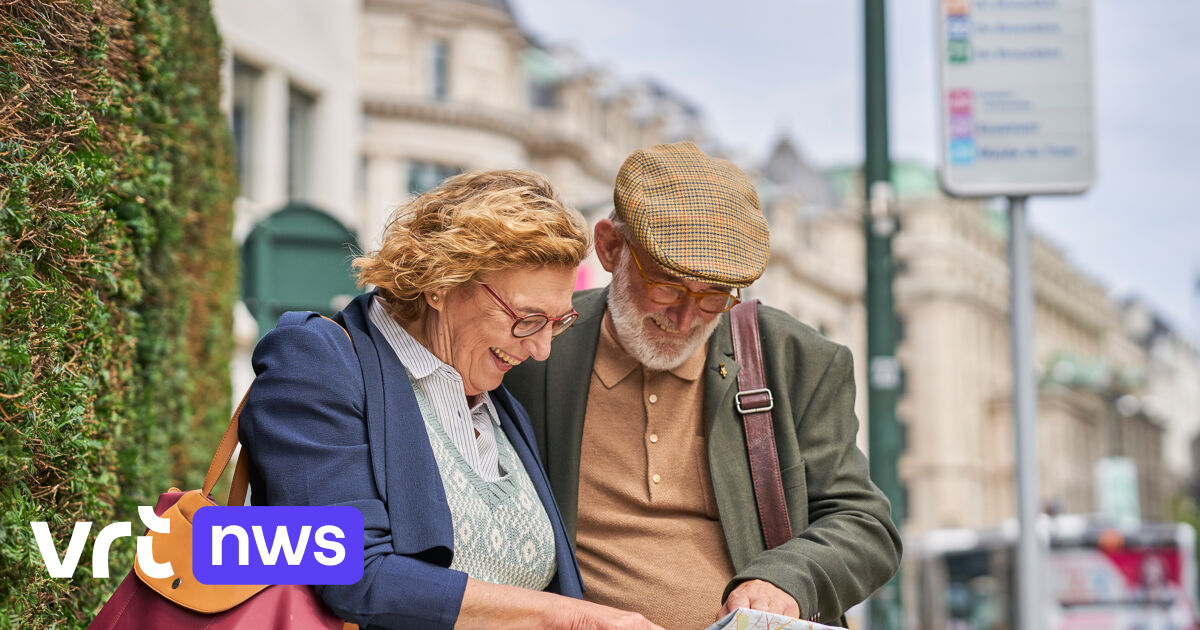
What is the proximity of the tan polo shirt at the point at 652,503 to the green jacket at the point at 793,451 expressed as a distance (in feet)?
0.19

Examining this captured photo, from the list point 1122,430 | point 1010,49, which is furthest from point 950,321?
point 1010,49

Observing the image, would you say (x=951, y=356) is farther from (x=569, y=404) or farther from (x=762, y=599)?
(x=762, y=599)

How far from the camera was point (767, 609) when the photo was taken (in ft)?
Answer: 9.41

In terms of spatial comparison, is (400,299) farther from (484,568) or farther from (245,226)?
(245,226)

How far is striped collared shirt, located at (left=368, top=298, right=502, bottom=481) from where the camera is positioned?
2756 mm

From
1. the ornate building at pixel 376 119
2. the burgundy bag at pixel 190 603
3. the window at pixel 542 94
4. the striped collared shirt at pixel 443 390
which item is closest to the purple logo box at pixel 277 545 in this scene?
the burgundy bag at pixel 190 603

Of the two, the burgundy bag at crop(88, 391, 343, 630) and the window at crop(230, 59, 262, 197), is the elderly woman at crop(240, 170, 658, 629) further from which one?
the window at crop(230, 59, 262, 197)

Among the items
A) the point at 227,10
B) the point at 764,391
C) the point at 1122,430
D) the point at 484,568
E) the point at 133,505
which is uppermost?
the point at 227,10

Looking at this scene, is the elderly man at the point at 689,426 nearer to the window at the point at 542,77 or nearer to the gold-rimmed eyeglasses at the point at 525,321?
the gold-rimmed eyeglasses at the point at 525,321

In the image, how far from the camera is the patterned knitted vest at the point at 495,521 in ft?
8.70

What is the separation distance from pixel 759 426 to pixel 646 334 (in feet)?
1.06

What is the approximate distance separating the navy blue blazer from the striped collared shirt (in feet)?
0.24

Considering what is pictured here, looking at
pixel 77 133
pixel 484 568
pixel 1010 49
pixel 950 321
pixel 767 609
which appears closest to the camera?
pixel 484 568

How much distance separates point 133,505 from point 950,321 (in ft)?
237
